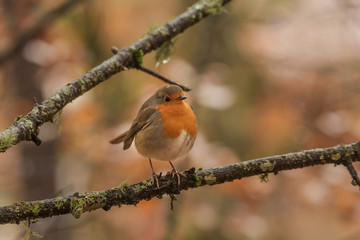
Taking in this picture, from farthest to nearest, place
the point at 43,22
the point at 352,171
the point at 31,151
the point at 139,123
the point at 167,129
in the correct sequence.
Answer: the point at 31,151 → the point at 43,22 → the point at 139,123 → the point at 167,129 → the point at 352,171

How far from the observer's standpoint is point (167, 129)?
2.84 m

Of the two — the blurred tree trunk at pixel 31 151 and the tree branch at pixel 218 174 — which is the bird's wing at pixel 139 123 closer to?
the tree branch at pixel 218 174

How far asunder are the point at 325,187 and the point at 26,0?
382 centimetres

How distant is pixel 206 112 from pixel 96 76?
4508 mm

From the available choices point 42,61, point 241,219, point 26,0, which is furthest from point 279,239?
point 26,0

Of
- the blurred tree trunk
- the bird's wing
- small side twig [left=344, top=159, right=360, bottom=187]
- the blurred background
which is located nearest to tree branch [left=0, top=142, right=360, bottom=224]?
small side twig [left=344, top=159, right=360, bottom=187]

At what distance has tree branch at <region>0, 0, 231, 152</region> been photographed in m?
1.86

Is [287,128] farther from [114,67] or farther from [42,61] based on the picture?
[114,67]

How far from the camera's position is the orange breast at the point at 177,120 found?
280 centimetres

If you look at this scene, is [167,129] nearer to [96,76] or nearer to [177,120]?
[177,120]

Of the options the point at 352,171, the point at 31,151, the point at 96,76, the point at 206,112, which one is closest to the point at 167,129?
the point at 96,76

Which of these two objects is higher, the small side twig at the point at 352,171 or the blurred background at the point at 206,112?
the blurred background at the point at 206,112

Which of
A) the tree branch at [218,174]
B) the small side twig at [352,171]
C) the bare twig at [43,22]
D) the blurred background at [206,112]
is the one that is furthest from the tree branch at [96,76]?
the blurred background at [206,112]

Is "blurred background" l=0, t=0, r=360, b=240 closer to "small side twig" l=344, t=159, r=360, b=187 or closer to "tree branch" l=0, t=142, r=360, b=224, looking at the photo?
"tree branch" l=0, t=142, r=360, b=224
